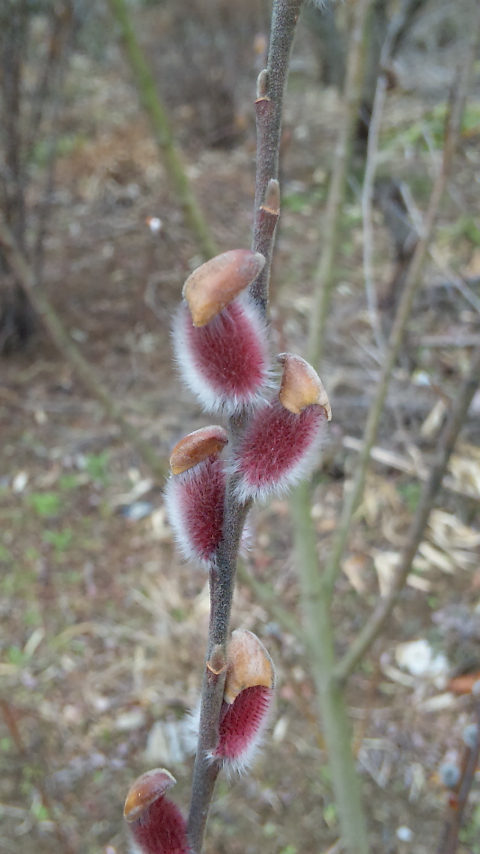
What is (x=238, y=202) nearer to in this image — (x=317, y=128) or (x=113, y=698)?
(x=317, y=128)

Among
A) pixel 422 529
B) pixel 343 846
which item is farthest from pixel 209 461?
pixel 343 846

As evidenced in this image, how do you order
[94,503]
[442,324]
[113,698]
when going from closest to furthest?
[113,698]
[94,503]
[442,324]

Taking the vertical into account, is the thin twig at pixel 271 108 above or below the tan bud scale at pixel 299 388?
above

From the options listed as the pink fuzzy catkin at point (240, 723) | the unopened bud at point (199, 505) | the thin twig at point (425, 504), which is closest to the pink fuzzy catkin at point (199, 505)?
the unopened bud at point (199, 505)

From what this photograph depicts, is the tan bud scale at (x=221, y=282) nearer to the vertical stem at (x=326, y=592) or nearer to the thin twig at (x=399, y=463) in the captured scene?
the vertical stem at (x=326, y=592)

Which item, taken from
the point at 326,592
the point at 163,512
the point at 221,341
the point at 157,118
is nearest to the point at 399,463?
the point at 163,512

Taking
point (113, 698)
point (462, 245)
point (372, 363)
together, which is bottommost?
point (113, 698)

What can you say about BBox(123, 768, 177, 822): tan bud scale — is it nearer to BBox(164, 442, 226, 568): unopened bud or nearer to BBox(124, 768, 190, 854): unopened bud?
BBox(124, 768, 190, 854): unopened bud

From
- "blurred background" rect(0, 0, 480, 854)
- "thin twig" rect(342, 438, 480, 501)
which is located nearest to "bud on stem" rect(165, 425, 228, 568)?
"blurred background" rect(0, 0, 480, 854)
